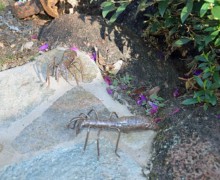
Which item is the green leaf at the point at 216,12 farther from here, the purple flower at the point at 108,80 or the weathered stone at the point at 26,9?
the weathered stone at the point at 26,9

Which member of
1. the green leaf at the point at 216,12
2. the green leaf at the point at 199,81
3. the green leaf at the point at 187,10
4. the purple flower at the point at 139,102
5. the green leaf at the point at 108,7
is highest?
the green leaf at the point at 216,12

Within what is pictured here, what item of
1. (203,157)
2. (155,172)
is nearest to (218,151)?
(203,157)

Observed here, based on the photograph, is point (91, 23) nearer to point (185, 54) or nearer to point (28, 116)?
point (185, 54)

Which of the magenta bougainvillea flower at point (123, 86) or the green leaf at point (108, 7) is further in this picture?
the magenta bougainvillea flower at point (123, 86)

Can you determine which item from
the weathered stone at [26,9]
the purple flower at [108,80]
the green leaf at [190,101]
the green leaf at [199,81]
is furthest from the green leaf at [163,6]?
Result: the weathered stone at [26,9]

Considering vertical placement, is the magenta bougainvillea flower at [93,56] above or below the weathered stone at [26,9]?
below

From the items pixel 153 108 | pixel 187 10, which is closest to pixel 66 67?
pixel 153 108
